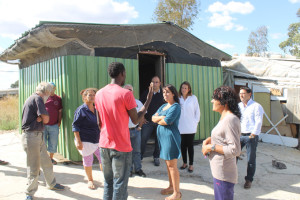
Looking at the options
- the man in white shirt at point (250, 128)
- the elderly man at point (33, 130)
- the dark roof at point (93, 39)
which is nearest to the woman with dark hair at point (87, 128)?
the elderly man at point (33, 130)

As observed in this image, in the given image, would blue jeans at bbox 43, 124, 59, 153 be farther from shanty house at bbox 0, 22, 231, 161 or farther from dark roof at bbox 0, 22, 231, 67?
dark roof at bbox 0, 22, 231, 67

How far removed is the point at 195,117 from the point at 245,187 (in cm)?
152

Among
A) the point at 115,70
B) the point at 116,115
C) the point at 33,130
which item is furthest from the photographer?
the point at 33,130

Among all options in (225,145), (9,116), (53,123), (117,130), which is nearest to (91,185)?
(53,123)

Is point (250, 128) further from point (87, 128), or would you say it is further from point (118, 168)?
point (87, 128)

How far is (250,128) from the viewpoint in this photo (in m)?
4.00

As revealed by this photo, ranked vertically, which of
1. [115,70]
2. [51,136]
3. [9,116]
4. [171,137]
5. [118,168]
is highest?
[115,70]

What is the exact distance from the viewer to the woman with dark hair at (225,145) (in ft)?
7.36

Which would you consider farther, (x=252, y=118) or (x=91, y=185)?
(x=252, y=118)

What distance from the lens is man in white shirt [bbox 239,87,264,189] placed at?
392 centimetres

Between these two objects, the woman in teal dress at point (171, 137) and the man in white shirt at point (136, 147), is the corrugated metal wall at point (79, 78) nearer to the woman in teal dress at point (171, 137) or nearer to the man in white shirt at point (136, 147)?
the man in white shirt at point (136, 147)

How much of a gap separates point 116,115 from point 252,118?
8.61ft

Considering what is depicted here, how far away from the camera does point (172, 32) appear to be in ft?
20.4

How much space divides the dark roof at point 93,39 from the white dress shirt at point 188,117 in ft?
6.46
